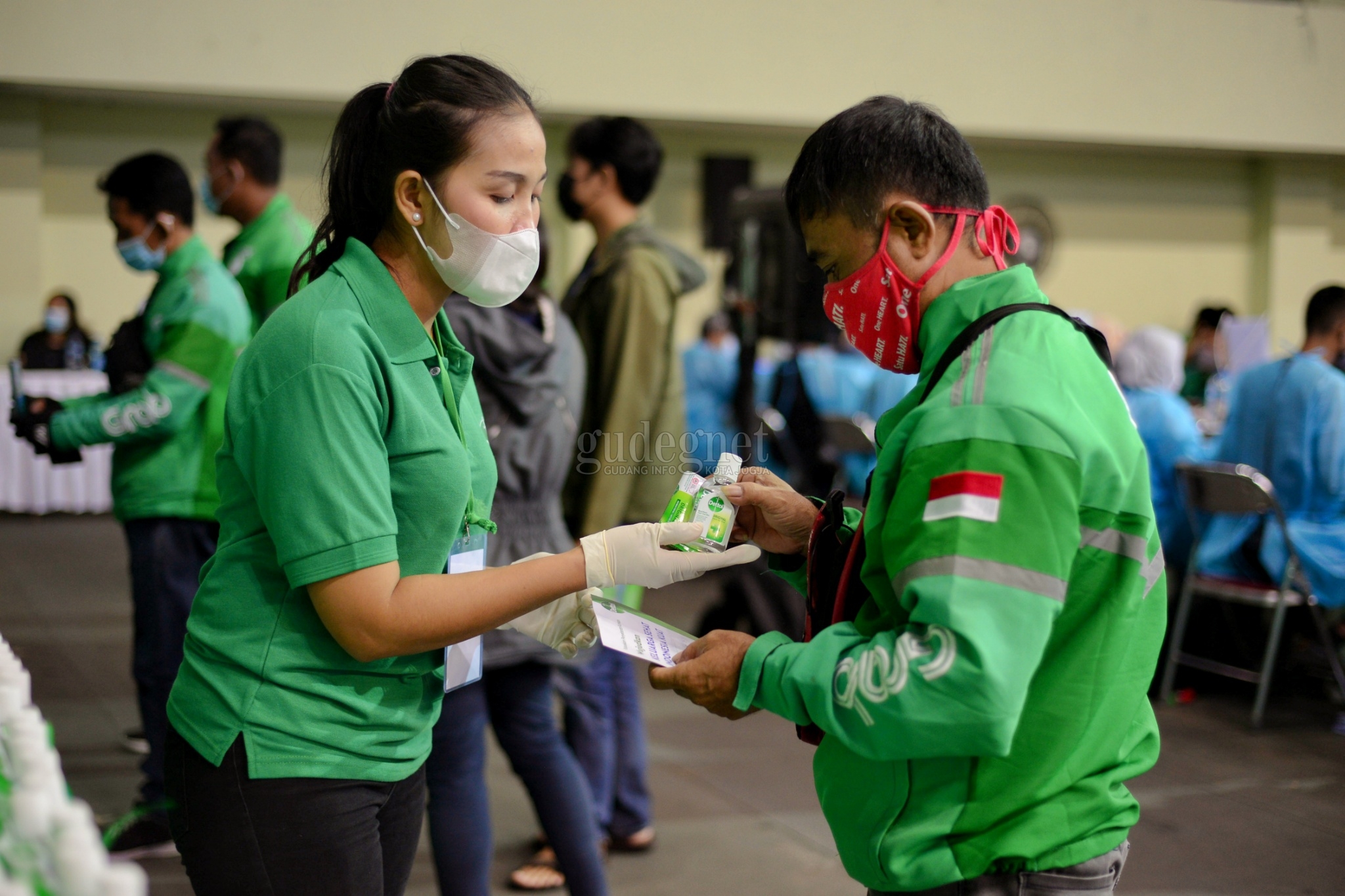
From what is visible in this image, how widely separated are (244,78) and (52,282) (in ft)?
8.59

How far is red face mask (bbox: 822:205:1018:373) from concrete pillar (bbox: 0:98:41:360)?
9923mm

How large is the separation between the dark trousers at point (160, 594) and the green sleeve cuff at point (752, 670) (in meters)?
2.19

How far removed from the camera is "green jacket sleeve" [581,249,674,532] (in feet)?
9.64


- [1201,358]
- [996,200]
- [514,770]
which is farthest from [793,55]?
[514,770]

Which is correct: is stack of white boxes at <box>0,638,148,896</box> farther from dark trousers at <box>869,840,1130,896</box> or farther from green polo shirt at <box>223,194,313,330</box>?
green polo shirt at <box>223,194,313,330</box>

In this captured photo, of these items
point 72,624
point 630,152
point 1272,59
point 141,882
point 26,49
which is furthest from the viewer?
point 1272,59

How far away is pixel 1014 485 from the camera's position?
100 cm

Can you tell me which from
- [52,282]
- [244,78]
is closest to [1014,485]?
[244,78]

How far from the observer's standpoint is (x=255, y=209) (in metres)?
3.36

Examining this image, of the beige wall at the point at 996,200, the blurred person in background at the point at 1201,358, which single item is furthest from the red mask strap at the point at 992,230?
the beige wall at the point at 996,200

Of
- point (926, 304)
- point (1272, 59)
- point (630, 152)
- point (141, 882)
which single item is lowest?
point (141, 882)

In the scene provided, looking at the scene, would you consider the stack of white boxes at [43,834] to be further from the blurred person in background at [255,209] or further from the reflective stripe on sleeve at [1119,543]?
the blurred person in background at [255,209]

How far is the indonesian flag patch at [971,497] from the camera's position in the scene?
99 cm

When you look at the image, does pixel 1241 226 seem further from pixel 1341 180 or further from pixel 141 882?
pixel 141 882
